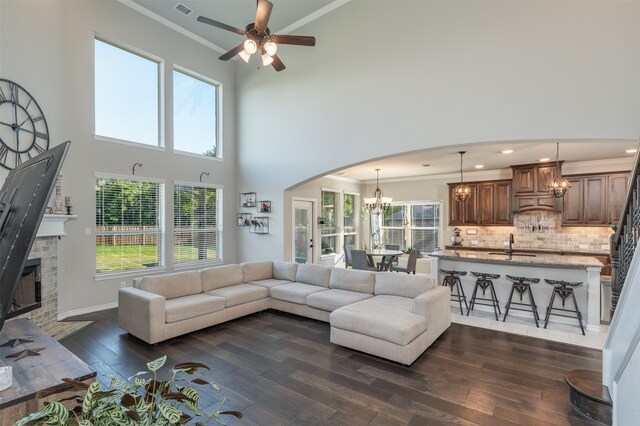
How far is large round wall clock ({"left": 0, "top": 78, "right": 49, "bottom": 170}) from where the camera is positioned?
398 cm

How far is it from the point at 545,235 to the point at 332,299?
5848mm

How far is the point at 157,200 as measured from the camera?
6316 millimetres

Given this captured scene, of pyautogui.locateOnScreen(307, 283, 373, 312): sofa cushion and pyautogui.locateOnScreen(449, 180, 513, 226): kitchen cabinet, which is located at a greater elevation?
pyautogui.locateOnScreen(449, 180, 513, 226): kitchen cabinet

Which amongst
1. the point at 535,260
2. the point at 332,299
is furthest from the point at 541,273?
the point at 332,299

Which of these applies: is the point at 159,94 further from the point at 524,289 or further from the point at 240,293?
the point at 524,289

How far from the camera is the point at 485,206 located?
801 centimetres

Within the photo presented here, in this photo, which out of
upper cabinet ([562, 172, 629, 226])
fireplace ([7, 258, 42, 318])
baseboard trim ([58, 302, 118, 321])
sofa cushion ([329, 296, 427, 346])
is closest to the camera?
sofa cushion ([329, 296, 427, 346])

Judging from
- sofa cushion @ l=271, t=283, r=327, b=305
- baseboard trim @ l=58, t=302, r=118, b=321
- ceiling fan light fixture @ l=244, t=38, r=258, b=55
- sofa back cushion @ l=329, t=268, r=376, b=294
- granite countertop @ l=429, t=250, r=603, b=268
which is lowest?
baseboard trim @ l=58, t=302, r=118, b=321

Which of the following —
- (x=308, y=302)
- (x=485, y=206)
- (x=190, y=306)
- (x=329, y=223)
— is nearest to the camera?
(x=190, y=306)

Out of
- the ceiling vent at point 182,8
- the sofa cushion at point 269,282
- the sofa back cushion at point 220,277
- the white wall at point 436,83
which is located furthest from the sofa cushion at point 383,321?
the ceiling vent at point 182,8

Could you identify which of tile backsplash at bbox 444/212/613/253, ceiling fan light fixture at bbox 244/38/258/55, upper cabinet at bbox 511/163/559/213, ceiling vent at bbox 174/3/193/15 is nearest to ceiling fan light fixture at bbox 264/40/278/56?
ceiling fan light fixture at bbox 244/38/258/55

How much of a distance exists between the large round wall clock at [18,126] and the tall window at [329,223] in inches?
236

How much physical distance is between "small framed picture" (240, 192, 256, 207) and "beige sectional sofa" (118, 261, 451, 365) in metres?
1.88

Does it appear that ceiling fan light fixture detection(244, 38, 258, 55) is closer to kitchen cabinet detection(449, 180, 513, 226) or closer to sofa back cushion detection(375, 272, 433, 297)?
sofa back cushion detection(375, 272, 433, 297)
